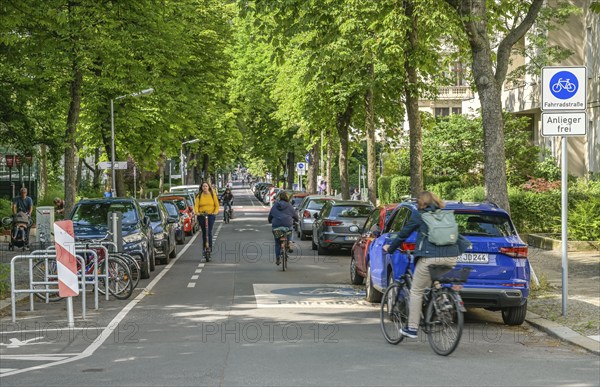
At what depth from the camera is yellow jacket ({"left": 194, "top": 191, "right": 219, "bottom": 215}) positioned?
24.3m

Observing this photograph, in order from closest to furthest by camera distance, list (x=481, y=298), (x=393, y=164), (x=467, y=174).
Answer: (x=481, y=298) < (x=467, y=174) < (x=393, y=164)

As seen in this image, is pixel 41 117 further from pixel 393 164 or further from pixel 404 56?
pixel 393 164

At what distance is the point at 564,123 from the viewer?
1317 cm

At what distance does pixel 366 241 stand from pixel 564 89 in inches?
193

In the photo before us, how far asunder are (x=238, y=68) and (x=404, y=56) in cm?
3681

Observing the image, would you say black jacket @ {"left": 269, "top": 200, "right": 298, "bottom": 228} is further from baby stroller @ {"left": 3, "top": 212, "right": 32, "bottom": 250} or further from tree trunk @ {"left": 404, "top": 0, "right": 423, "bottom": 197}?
baby stroller @ {"left": 3, "top": 212, "right": 32, "bottom": 250}

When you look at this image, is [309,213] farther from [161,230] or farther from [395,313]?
[395,313]

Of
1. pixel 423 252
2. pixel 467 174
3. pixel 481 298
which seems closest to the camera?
pixel 423 252

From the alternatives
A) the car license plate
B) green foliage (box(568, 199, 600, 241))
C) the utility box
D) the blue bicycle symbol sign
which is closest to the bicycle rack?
the car license plate

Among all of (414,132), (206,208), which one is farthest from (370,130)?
(206,208)

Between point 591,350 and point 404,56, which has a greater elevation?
point 404,56

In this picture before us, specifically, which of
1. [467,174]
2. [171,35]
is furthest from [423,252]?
[467,174]

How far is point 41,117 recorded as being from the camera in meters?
25.9

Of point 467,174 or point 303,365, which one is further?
point 467,174
